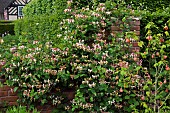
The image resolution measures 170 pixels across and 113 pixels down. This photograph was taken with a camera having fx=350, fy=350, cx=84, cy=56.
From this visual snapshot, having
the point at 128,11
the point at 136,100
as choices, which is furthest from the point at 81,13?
the point at 136,100

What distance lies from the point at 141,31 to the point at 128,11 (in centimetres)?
35

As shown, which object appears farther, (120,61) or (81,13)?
(81,13)

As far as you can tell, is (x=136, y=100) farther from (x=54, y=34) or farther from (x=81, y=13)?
(x=54, y=34)

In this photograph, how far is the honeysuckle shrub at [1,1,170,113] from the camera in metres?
4.27

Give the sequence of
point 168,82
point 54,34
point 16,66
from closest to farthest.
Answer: point 16,66 < point 168,82 < point 54,34

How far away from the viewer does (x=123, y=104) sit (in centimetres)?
449

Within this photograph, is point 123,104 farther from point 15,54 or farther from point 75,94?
point 15,54

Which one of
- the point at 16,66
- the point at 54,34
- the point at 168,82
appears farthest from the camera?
the point at 54,34

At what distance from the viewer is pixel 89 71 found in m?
4.34

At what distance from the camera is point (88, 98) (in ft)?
14.2

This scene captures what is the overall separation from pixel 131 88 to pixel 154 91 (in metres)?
0.32

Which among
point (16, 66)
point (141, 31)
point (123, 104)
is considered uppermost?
point (141, 31)

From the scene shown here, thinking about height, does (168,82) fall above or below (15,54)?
below

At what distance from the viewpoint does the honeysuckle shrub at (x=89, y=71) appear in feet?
14.0
